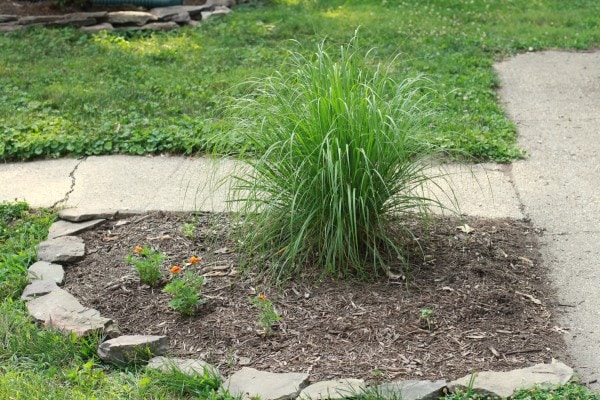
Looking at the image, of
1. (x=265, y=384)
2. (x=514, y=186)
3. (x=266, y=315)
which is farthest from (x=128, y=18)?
(x=265, y=384)

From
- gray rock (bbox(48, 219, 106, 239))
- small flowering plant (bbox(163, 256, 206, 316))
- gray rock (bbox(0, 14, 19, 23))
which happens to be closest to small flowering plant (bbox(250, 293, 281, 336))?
small flowering plant (bbox(163, 256, 206, 316))

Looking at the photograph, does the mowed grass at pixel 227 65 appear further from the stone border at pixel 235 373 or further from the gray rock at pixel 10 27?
the stone border at pixel 235 373

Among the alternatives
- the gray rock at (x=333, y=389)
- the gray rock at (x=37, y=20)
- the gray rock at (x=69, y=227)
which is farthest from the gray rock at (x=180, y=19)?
the gray rock at (x=333, y=389)

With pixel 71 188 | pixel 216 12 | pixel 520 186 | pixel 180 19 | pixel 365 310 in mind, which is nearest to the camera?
pixel 365 310

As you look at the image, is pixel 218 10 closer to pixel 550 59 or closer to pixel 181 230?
pixel 550 59

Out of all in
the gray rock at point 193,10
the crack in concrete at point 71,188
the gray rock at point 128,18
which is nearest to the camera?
the crack in concrete at point 71,188

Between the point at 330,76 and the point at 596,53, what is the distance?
17.2ft

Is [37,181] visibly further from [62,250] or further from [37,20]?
[37,20]

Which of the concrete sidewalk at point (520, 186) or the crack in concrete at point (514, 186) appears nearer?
the concrete sidewalk at point (520, 186)

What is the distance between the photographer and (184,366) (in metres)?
3.92

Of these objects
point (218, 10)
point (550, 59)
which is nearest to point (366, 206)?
point (550, 59)

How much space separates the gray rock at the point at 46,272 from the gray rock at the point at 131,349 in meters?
0.80

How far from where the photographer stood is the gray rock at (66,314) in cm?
422

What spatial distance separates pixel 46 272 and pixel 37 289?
0.62 feet
